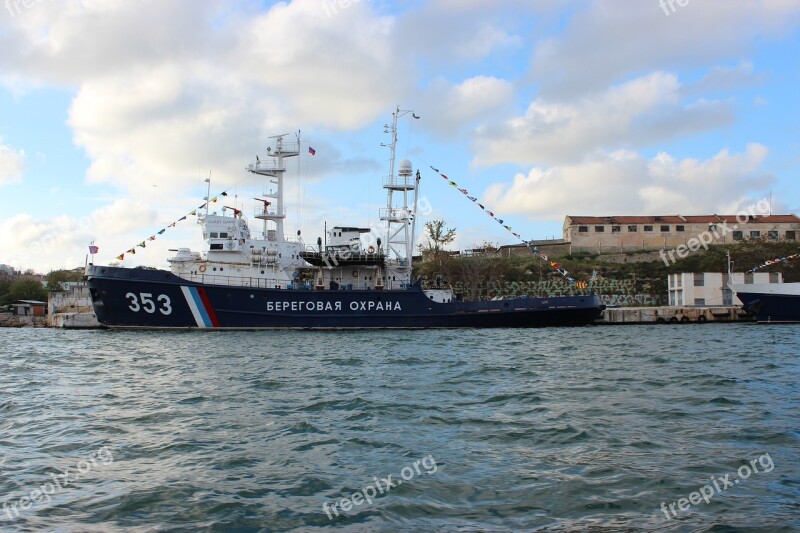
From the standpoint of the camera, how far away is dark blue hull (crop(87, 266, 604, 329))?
2889 centimetres

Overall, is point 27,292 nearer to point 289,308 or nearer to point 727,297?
point 289,308

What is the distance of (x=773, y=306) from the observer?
115 feet

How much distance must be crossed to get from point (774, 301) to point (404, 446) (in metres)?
33.5

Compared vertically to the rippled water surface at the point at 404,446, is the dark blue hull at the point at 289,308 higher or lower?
higher

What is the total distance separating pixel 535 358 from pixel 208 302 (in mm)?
17356

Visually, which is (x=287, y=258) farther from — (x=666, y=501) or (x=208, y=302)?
(x=666, y=501)

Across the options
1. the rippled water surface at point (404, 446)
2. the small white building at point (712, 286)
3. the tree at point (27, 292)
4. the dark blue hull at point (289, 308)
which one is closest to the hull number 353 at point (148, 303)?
the dark blue hull at point (289, 308)

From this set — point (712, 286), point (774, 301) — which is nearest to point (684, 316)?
point (774, 301)

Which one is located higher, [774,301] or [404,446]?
[774,301]

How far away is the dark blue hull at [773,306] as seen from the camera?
34625 mm

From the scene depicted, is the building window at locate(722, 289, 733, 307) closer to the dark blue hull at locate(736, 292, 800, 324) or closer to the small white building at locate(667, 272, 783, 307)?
the small white building at locate(667, 272, 783, 307)

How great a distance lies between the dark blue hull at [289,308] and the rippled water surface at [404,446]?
531 inches

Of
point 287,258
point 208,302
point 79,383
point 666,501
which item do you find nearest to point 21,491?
point 666,501

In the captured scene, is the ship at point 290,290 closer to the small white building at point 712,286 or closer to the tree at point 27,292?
the small white building at point 712,286
